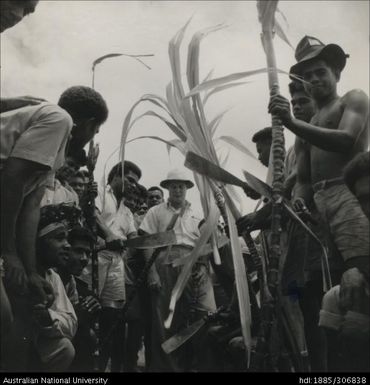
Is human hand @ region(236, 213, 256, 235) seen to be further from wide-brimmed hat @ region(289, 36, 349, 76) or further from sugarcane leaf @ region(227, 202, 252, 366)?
wide-brimmed hat @ region(289, 36, 349, 76)

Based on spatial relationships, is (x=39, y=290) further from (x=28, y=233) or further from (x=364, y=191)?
(x=364, y=191)

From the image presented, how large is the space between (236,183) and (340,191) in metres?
0.75

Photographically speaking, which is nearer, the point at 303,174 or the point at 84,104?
the point at 84,104

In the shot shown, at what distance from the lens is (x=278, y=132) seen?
9.99 ft

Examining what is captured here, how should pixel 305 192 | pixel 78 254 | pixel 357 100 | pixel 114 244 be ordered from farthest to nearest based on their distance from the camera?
pixel 114 244 < pixel 78 254 < pixel 305 192 < pixel 357 100

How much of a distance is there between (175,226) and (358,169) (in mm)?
3274

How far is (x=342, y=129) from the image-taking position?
3371 millimetres

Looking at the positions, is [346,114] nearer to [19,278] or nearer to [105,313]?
[19,278]

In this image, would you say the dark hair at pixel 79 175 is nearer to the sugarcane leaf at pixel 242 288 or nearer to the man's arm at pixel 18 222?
the sugarcane leaf at pixel 242 288

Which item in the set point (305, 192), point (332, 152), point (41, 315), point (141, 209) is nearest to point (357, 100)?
point (332, 152)

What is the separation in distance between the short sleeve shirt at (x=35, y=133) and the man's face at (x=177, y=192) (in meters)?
3.33

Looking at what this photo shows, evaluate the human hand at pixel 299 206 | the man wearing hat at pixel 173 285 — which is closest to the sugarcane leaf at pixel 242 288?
the human hand at pixel 299 206

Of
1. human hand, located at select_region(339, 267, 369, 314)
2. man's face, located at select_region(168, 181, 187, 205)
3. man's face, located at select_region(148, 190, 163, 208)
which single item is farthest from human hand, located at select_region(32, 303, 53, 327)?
man's face, located at select_region(148, 190, 163, 208)

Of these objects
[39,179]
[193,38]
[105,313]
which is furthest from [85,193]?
[39,179]
